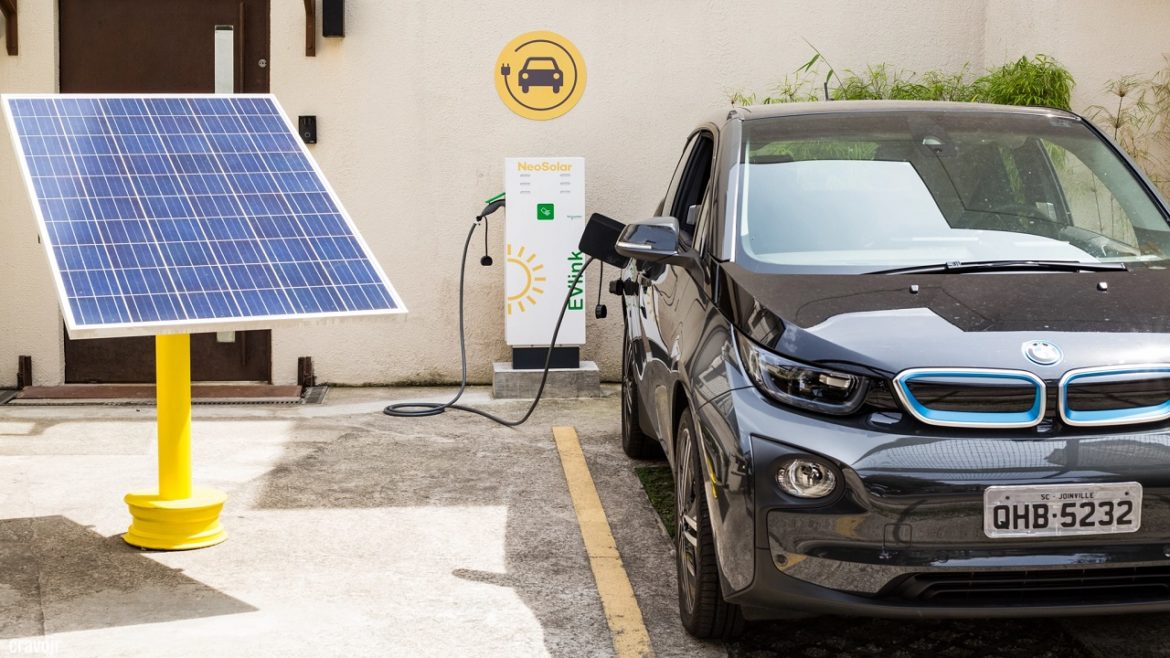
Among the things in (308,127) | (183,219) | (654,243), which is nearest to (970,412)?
(654,243)

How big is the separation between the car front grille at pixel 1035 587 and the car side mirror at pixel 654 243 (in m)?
1.52

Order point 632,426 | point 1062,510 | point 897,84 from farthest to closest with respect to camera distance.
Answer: point 897,84 < point 632,426 < point 1062,510

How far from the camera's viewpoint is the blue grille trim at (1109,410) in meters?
3.28

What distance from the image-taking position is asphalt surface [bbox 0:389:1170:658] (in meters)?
3.93

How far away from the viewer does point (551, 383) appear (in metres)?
8.20

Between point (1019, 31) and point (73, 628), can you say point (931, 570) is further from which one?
point (1019, 31)

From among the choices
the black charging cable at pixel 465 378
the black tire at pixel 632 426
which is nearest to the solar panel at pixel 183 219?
the black tire at pixel 632 426

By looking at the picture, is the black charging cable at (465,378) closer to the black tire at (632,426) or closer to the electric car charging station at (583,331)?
the electric car charging station at (583,331)

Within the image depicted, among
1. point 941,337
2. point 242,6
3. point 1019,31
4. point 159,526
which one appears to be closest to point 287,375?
point 242,6

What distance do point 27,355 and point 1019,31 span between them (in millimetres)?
6736

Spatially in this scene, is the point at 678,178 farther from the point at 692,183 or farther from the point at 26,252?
the point at 26,252

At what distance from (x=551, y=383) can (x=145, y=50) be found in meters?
3.35

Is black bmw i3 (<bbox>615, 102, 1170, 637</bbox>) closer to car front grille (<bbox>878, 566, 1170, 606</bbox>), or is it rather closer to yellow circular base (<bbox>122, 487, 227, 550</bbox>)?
car front grille (<bbox>878, 566, 1170, 606</bbox>)

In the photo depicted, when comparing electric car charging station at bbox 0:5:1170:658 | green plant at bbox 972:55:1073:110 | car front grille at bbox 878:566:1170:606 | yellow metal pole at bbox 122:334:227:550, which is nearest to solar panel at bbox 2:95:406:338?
electric car charging station at bbox 0:5:1170:658
